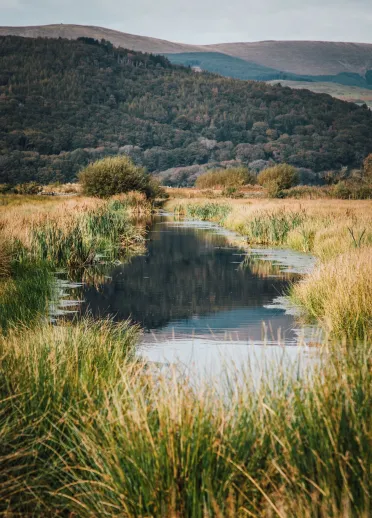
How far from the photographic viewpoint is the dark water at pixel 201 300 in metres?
6.27

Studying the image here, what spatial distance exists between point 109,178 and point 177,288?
Answer: 61.2ft

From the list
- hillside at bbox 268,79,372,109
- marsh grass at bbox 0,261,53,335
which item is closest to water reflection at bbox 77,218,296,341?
marsh grass at bbox 0,261,53,335

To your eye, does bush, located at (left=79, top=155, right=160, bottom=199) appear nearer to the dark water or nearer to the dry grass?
the dry grass

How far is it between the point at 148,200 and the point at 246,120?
6341cm

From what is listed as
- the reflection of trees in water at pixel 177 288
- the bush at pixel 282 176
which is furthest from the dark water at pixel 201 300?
the bush at pixel 282 176

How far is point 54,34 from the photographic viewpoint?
170 meters

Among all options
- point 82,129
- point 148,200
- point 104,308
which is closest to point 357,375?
point 104,308

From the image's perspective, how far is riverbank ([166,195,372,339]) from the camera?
655 cm

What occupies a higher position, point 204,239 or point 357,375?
point 357,375

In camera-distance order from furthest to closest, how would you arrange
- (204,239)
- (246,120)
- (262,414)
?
(246,120) → (204,239) → (262,414)

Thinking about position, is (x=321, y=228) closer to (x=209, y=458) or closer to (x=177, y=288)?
(x=177, y=288)

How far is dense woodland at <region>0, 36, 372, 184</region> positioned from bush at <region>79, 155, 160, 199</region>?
34.6 metres

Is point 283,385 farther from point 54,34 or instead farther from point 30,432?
point 54,34

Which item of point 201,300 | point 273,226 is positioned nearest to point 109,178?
point 273,226
